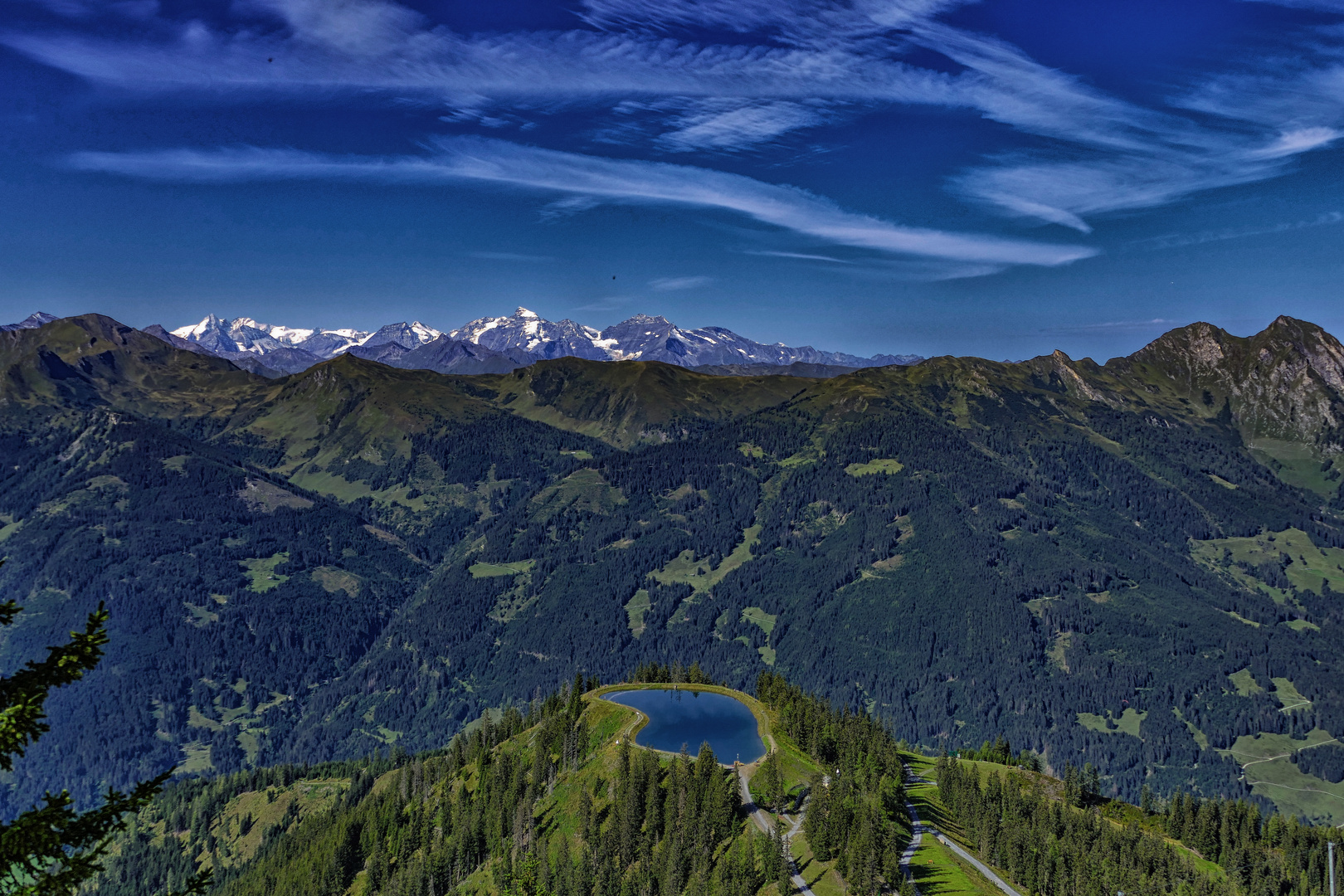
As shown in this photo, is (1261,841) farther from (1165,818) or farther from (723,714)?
(723,714)

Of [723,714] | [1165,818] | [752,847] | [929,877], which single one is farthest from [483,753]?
[1165,818]

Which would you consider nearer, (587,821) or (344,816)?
(587,821)

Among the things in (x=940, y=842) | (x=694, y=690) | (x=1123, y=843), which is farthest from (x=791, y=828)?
(x=694, y=690)

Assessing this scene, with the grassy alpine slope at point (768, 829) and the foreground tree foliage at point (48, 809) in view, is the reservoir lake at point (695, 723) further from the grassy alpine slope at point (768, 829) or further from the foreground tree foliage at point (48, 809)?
the foreground tree foliage at point (48, 809)

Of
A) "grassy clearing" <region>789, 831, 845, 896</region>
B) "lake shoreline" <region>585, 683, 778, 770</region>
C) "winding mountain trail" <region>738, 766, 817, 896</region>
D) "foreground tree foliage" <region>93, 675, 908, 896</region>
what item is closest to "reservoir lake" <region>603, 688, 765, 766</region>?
"lake shoreline" <region>585, 683, 778, 770</region>

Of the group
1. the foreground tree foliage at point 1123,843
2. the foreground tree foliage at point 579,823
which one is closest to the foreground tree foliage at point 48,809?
the foreground tree foliage at point 579,823

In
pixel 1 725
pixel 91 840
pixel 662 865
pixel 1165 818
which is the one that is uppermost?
pixel 1 725
